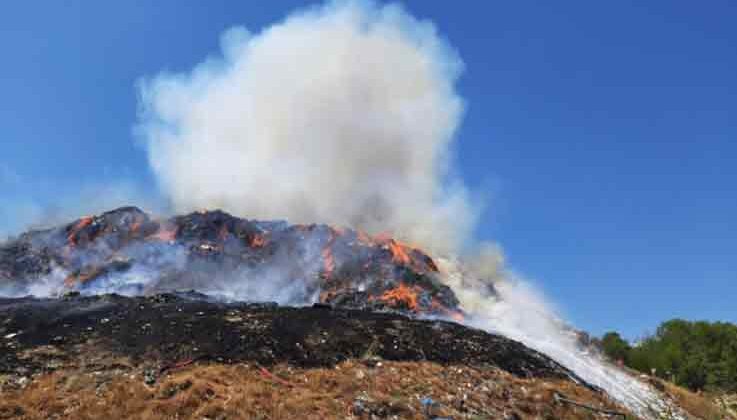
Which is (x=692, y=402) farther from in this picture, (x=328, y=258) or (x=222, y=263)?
(x=222, y=263)

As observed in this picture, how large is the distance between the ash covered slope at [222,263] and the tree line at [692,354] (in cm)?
2251

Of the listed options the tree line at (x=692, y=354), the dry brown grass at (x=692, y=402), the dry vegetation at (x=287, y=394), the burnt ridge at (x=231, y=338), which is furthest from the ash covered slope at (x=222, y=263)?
the dry vegetation at (x=287, y=394)

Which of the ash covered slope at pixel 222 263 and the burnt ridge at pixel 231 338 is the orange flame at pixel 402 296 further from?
the burnt ridge at pixel 231 338

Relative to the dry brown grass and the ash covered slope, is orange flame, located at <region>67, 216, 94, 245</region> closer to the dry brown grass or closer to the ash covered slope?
the ash covered slope

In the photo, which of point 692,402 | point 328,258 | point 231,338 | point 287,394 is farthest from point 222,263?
point 692,402

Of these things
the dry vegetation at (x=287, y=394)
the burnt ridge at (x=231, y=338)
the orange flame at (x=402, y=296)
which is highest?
the orange flame at (x=402, y=296)

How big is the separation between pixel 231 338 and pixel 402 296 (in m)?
29.9

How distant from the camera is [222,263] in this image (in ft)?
184

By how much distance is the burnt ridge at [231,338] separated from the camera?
60.2ft

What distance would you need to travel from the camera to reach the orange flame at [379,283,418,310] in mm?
47375

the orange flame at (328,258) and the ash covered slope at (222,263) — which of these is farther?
the orange flame at (328,258)

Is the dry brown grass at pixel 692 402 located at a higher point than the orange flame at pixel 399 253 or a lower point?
lower

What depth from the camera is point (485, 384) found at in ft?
62.0

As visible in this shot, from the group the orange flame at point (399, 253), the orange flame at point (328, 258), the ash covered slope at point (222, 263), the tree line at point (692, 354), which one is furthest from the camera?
the orange flame at point (399, 253)
